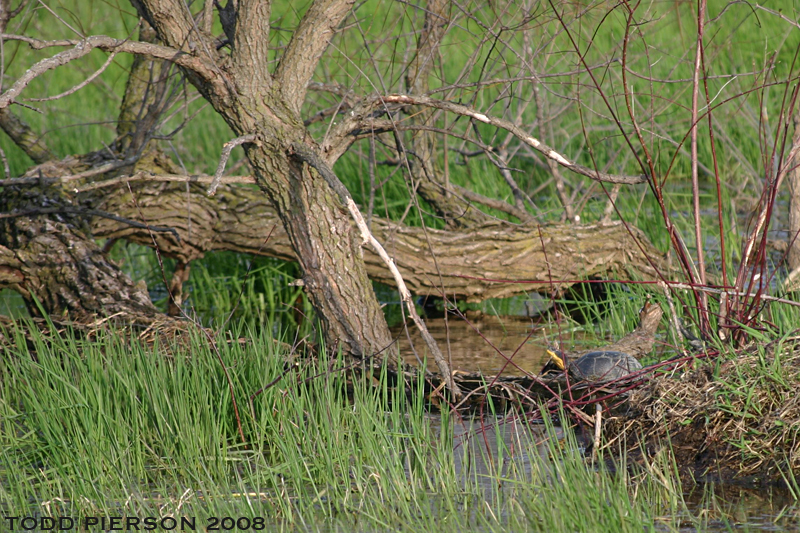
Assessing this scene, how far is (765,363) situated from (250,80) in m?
2.16

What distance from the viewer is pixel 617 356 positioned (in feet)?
12.2

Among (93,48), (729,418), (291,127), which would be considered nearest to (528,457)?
(729,418)

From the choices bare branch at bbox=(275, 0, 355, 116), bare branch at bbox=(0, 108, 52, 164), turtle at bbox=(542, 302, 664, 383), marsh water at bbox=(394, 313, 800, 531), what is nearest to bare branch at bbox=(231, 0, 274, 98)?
bare branch at bbox=(275, 0, 355, 116)

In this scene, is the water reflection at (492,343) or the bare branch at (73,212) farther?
the water reflection at (492,343)

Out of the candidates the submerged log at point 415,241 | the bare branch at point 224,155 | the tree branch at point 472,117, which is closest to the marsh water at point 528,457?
the submerged log at point 415,241

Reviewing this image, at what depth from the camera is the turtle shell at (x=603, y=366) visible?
358 centimetres

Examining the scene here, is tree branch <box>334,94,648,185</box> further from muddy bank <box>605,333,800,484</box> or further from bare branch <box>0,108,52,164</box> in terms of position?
bare branch <box>0,108,52,164</box>

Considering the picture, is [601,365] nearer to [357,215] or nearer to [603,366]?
[603,366]

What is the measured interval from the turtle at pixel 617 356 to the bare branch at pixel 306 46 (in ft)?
4.99

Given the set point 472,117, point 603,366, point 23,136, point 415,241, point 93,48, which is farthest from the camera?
point 415,241

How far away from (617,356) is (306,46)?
1838mm

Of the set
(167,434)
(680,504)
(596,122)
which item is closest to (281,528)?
(167,434)

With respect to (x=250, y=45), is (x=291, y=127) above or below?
below

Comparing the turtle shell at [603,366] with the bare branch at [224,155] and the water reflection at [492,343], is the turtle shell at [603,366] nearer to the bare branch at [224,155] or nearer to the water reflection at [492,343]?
the water reflection at [492,343]
